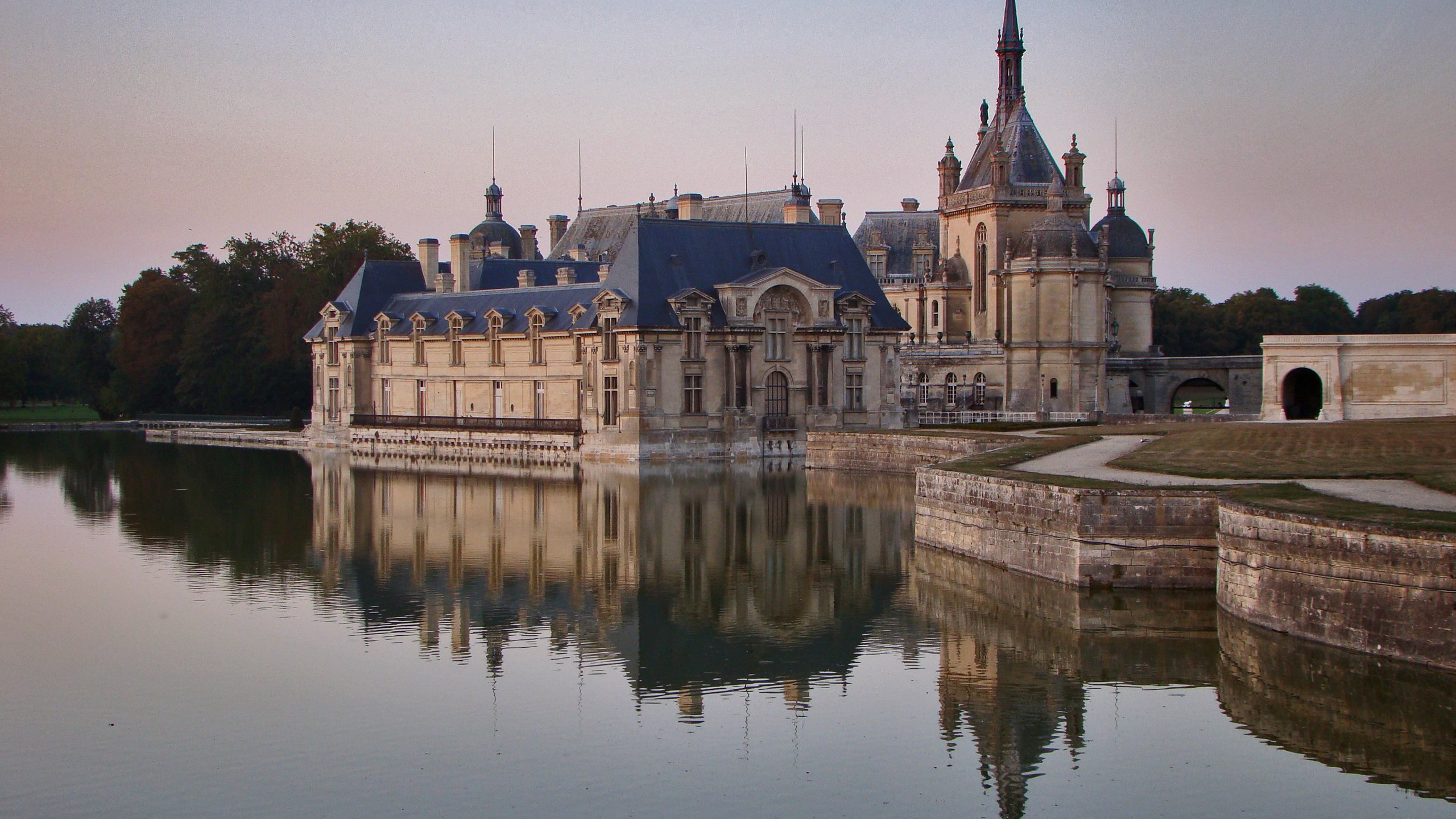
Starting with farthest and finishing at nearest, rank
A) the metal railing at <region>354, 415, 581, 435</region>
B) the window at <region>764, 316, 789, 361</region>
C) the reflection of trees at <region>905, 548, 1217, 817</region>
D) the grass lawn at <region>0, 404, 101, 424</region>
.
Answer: the grass lawn at <region>0, 404, 101, 424</region> → the metal railing at <region>354, 415, 581, 435</region> → the window at <region>764, 316, 789, 361</region> → the reflection of trees at <region>905, 548, 1217, 817</region>

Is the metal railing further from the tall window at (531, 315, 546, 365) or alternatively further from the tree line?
the tree line

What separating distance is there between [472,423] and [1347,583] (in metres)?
48.3

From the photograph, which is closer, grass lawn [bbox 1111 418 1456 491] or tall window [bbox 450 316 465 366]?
grass lawn [bbox 1111 418 1456 491]

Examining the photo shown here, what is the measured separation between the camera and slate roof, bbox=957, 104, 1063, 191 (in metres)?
75.9

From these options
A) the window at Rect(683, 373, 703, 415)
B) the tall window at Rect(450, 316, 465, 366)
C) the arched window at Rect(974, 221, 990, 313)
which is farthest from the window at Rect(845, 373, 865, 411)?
the arched window at Rect(974, 221, 990, 313)

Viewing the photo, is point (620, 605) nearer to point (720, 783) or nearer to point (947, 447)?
point (720, 783)

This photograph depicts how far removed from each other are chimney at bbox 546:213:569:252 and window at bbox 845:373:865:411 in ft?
125

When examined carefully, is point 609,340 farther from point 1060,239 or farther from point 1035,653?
point 1035,653

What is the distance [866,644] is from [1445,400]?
128 feet

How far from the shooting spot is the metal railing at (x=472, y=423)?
189 ft

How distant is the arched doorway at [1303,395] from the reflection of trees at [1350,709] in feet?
137

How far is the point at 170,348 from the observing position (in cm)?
9538

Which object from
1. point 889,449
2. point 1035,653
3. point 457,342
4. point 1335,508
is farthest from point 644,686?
point 457,342

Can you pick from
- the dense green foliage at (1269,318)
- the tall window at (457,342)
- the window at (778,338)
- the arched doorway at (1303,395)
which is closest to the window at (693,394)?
the window at (778,338)
